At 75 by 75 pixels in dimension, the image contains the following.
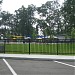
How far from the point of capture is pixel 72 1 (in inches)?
2955

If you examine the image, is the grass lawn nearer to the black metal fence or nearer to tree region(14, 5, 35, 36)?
the black metal fence

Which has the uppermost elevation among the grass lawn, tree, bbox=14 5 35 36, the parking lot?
tree, bbox=14 5 35 36

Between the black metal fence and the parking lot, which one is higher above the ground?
the black metal fence

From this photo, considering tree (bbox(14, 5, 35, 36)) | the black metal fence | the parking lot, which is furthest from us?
tree (bbox(14, 5, 35, 36))

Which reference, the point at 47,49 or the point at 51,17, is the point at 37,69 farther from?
the point at 51,17

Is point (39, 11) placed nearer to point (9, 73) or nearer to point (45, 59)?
point (45, 59)

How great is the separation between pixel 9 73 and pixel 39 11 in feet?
371

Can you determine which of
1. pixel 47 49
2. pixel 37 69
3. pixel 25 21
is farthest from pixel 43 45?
pixel 25 21

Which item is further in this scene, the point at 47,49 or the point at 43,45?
the point at 47,49

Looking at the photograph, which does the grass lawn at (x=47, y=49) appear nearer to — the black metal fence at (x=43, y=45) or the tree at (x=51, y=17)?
the black metal fence at (x=43, y=45)

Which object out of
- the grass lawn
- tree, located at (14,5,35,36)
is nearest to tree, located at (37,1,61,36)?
tree, located at (14,5,35,36)

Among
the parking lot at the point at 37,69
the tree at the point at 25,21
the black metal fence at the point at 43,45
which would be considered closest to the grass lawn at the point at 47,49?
the black metal fence at the point at 43,45

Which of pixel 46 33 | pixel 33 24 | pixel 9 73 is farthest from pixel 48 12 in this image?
pixel 9 73

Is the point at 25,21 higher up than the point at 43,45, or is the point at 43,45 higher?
the point at 25,21
